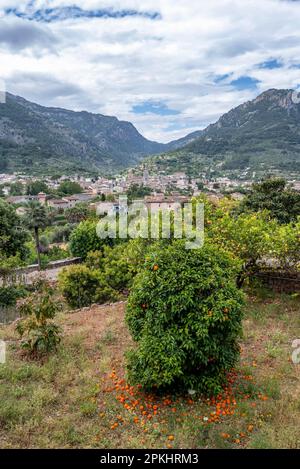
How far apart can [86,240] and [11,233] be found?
4.47 m

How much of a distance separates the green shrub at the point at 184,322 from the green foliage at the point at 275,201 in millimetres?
17198

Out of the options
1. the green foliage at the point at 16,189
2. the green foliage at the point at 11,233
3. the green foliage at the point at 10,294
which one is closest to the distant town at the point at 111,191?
the green foliage at the point at 16,189

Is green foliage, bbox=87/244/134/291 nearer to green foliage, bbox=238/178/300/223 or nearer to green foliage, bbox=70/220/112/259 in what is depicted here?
green foliage, bbox=70/220/112/259

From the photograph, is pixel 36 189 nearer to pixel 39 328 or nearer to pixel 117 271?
pixel 117 271

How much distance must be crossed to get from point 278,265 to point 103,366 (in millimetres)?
5513

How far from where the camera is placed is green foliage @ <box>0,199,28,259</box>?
1794 centimetres

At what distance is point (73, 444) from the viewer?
367 cm

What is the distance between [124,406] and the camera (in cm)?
432

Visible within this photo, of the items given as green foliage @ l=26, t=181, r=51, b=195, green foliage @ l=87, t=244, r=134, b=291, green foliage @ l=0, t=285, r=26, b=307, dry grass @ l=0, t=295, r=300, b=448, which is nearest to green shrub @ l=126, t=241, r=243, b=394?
dry grass @ l=0, t=295, r=300, b=448

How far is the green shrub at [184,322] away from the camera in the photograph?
409 cm

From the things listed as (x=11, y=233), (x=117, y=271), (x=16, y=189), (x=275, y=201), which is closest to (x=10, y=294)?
(x=11, y=233)

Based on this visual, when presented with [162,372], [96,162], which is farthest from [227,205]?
[96,162]

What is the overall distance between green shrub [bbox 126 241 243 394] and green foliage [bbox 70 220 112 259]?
16.0 meters
